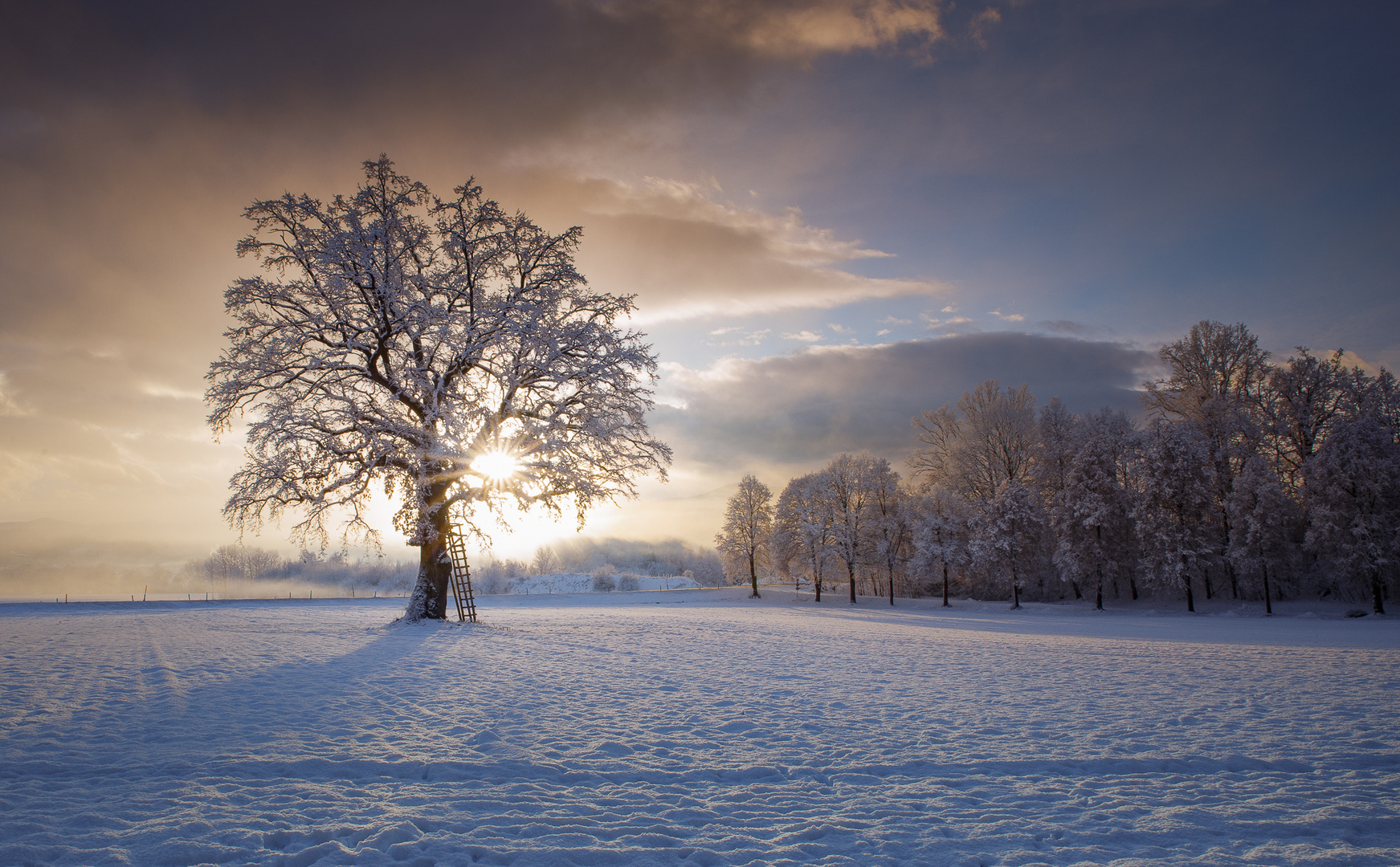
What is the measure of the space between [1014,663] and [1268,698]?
4769 mm

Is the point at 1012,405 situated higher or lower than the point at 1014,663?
higher

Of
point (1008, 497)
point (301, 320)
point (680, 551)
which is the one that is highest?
point (301, 320)

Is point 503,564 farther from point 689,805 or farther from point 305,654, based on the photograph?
point 689,805

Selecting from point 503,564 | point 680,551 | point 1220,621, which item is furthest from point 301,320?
point 680,551

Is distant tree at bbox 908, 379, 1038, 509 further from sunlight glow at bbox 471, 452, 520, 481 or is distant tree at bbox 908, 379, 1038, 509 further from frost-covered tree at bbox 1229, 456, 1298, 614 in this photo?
sunlight glow at bbox 471, 452, 520, 481

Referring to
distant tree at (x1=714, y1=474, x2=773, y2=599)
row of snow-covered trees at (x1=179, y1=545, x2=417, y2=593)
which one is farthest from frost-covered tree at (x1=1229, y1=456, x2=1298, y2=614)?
row of snow-covered trees at (x1=179, y1=545, x2=417, y2=593)

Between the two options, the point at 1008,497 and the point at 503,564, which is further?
the point at 503,564

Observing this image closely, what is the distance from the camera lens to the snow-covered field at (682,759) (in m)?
4.73

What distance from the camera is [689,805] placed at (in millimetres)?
5465

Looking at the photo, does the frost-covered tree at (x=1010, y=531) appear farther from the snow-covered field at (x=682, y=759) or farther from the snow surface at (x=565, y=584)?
the snow surface at (x=565, y=584)

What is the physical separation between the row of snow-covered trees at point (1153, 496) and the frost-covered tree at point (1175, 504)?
114 mm

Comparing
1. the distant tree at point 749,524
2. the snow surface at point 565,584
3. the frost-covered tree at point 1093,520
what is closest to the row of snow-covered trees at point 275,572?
the snow surface at point 565,584

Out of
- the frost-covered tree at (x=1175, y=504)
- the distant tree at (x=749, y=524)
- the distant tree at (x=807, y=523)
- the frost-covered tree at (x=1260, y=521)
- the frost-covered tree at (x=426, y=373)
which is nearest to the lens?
the frost-covered tree at (x=426, y=373)

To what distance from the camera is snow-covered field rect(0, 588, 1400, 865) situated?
186 inches
